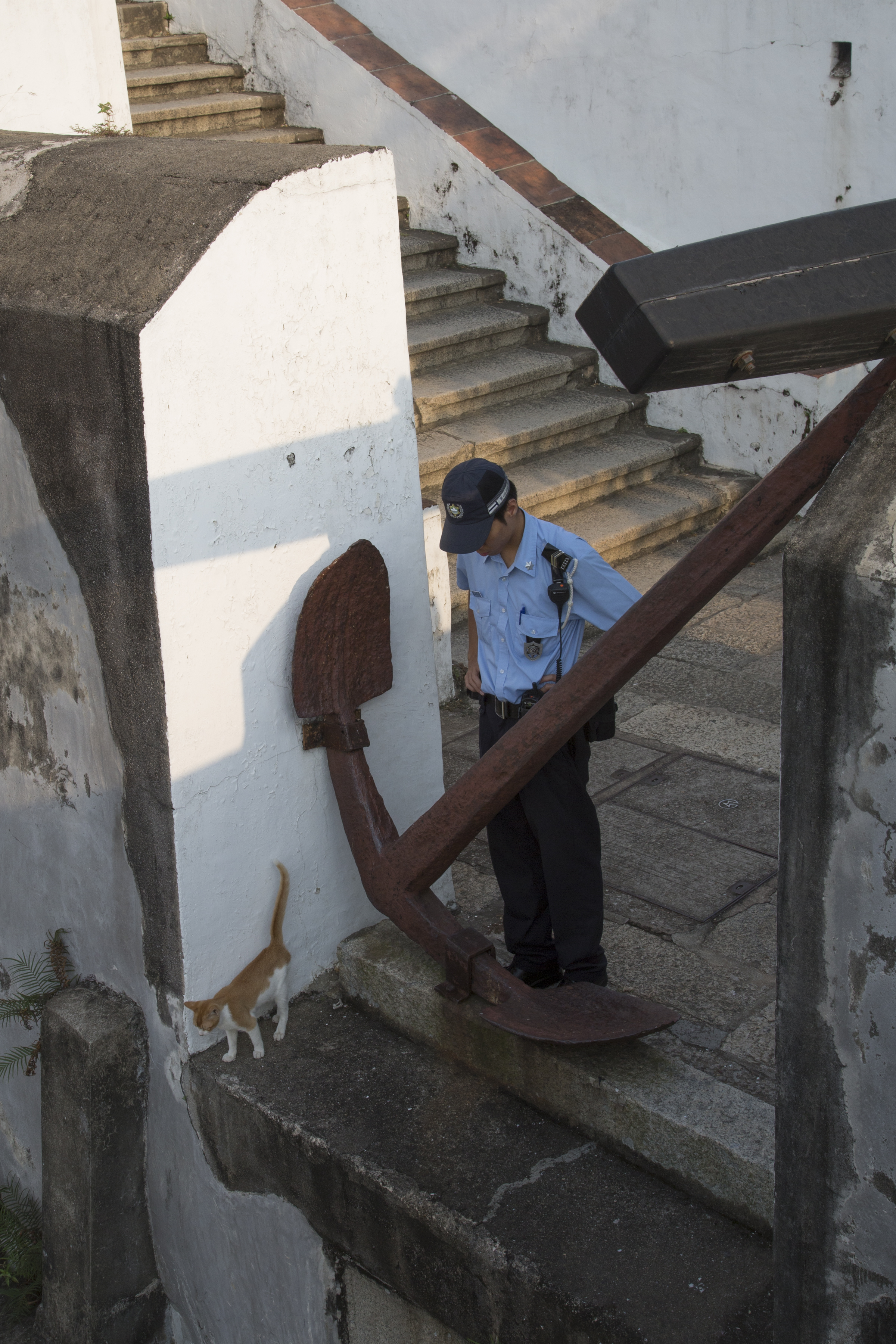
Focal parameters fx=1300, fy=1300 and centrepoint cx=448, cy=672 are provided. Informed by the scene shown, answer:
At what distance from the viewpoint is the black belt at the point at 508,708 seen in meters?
3.28

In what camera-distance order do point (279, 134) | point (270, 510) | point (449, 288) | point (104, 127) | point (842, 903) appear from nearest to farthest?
point (842, 903) < point (270, 510) < point (104, 127) < point (449, 288) < point (279, 134)

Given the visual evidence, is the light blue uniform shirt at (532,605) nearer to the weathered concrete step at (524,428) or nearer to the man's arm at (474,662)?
the man's arm at (474,662)

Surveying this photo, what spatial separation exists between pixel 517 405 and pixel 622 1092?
4.69 meters

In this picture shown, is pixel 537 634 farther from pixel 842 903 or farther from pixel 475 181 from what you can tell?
pixel 475 181

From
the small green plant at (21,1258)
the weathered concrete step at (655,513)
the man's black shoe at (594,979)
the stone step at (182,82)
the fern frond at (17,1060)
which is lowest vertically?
the small green plant at (21,1258)

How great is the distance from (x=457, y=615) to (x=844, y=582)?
13.7ft

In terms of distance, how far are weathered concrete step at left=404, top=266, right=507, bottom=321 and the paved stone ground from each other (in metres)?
2.03

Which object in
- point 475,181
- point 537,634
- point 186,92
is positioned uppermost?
point 186,92

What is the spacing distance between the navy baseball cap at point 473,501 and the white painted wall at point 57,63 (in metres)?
2.79

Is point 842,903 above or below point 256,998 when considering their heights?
above

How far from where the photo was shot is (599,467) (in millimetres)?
6547

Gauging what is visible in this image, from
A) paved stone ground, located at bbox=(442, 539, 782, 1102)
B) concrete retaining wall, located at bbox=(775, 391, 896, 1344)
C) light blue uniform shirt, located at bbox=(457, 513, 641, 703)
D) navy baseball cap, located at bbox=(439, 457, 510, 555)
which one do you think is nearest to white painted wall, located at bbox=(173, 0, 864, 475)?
paved stone ground, located at bbox=(442, 539, 782, 1102)

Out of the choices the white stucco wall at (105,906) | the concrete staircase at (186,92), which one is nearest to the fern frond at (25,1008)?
the white stucco wall at (105,906)

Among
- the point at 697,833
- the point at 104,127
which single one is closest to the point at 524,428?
the point at 104,127
